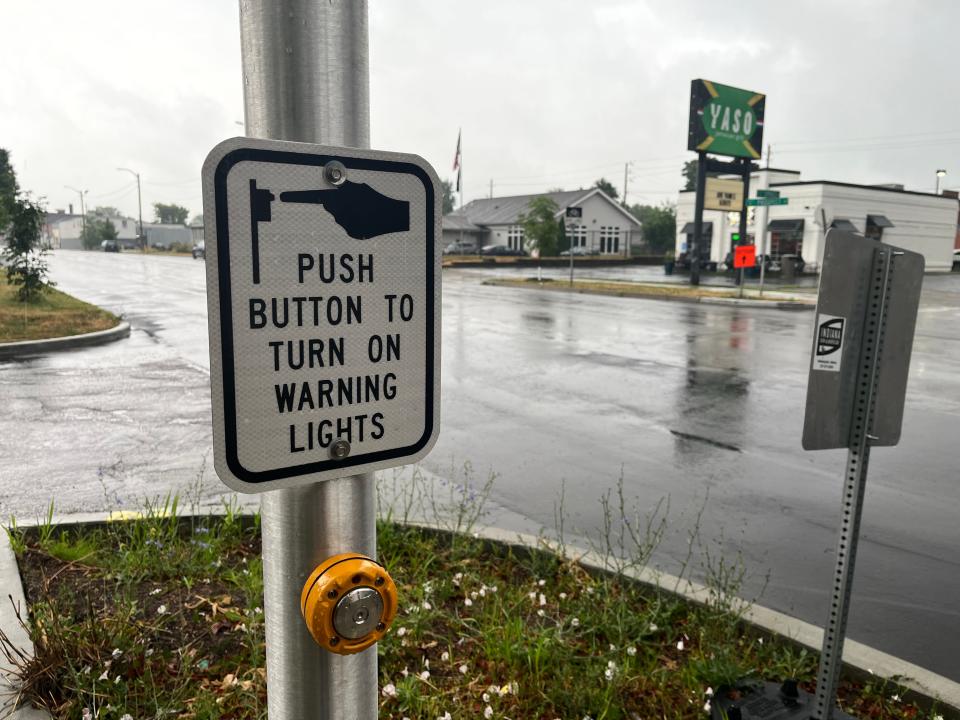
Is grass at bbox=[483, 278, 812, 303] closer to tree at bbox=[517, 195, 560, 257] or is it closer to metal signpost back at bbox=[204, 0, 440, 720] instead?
tree at bbox=[517, 195, 560, 257]

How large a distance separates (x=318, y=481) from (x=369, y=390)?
0.65 feet

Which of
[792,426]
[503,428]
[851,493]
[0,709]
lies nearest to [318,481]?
[851,493]

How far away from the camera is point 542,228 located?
186 feet

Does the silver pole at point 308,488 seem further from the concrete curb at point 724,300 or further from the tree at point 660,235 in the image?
the tree at point 660,235

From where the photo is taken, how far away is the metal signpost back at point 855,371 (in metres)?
2.50

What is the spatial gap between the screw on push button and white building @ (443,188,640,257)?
66668mm

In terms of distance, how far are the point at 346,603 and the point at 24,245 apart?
789 inches

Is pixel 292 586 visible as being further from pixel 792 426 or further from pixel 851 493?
pixel 792 426

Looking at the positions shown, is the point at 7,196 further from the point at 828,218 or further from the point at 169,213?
the point at 169,213

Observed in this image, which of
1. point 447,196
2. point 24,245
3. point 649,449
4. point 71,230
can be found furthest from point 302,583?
point 71,230

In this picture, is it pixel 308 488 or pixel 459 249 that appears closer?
pixel 308 488

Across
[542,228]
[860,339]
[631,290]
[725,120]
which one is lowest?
[631,290]

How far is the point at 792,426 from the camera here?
27.9 feet

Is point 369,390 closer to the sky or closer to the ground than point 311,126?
closer to the ground
